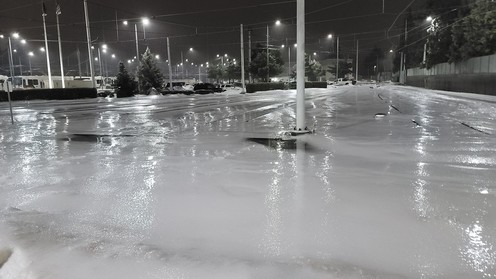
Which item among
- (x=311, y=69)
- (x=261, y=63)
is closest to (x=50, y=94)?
(x=261, y=63)

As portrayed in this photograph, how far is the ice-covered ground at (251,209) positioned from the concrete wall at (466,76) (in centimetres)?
2983

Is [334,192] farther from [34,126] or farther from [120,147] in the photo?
[34,126]

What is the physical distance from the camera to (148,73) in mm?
51781

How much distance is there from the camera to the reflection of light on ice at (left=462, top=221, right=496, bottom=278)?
A: 13.6ft

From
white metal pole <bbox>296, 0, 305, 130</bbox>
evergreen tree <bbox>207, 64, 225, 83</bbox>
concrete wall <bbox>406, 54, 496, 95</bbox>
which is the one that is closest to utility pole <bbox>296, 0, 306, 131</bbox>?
white metal pole <bbox>296, 0, 305, 130</bbox>

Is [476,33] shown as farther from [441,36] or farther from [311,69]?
[311,69]

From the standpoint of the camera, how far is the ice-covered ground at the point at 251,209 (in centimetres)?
430

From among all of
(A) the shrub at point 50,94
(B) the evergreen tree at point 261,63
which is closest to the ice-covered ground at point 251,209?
(A) the shrub at point 50,94

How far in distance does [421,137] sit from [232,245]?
30.5 ft

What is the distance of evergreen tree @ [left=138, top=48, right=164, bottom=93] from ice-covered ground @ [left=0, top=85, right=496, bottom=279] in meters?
40.5

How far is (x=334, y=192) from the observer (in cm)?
677

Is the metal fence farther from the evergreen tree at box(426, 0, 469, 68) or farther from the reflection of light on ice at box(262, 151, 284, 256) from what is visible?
the reflection of light on ice at box(262, 151, 284, 256)

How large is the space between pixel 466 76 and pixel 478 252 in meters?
45.2

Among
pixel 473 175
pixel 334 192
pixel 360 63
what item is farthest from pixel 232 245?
pixel 360 63
